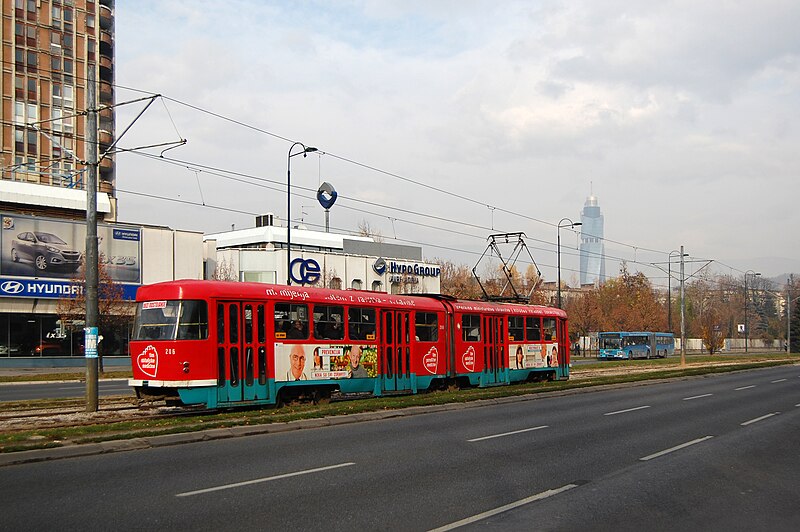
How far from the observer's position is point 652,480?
1091 centimetres

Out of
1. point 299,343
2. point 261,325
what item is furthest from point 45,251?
point 261,325

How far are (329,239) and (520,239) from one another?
154 ft

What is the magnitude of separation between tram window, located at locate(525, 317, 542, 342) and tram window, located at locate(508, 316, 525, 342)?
12.4 inches

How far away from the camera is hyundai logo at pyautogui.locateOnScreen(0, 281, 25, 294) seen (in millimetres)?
46219

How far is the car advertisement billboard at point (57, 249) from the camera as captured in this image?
46594 millimetres

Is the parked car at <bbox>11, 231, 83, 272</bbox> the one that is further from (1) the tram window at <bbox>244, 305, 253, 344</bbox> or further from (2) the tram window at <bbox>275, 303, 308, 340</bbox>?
(1) the tram window at <bbox>244, 305, 253, 344</bbox>

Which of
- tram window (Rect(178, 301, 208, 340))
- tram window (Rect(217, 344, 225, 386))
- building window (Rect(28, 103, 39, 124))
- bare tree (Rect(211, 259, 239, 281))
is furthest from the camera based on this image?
building window (Rect(28, 103, 39, 124))

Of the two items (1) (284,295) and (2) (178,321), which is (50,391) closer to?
(2) (178,321)

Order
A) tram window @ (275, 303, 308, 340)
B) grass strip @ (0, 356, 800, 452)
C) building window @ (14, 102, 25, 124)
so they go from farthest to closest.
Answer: building window @ (14, 102, 25, 124), tram window @ (275, 303, 308, 340), grass strip @ (0, 356, 800, 452)

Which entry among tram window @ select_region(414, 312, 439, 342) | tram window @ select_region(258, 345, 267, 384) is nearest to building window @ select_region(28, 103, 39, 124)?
tram window @ select_region(414, 312, 439, 342)

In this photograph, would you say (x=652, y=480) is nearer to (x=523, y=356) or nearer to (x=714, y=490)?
(x=714, y=490)

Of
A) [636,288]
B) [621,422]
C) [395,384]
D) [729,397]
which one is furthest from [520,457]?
[636,288]

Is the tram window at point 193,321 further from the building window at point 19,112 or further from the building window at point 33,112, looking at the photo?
the building window at point 33,112

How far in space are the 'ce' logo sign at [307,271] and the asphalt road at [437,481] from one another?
46.9 meters
